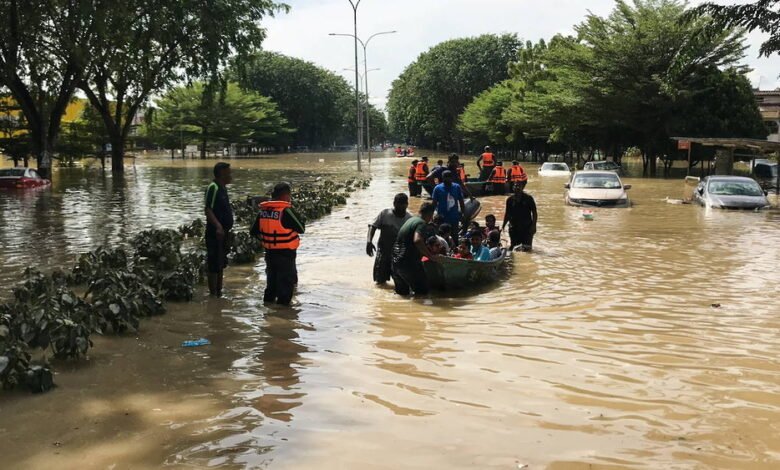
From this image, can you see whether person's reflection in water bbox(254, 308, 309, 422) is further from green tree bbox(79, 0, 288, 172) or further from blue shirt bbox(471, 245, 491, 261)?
green tree bbox(79, 0, 288, 172)

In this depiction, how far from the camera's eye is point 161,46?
38875 millimetres

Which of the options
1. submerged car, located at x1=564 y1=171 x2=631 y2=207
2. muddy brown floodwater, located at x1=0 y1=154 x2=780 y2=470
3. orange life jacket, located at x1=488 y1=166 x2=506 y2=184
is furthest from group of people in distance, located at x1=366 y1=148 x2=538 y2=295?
orange life jacket, located at x1=488 y1=166 x2=506 y2=184

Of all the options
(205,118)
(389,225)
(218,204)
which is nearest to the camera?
(218,204)

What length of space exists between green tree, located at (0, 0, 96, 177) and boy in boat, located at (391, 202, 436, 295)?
16576 mm

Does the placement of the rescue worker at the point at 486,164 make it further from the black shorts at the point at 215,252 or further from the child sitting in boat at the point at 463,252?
the black shorts at the point at 215,252

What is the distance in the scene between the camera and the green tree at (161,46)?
1078 inches

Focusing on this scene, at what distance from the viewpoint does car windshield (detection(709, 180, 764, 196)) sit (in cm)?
2233

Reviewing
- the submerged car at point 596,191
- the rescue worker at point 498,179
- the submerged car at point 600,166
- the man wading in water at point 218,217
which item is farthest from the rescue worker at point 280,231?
the submerged car at point 600,166

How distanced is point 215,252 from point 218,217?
19.4 inches

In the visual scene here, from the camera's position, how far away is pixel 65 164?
53.9 metres

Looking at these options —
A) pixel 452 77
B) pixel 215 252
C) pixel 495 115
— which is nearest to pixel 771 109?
pixel 495 115

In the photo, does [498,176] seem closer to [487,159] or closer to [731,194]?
[487,159]

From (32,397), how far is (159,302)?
118 inches

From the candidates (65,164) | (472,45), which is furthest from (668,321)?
(472,45)
